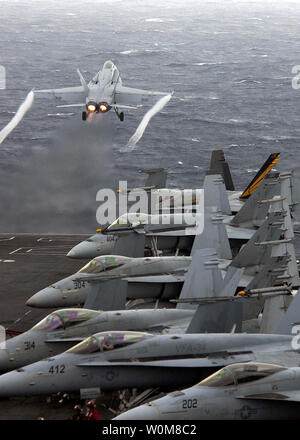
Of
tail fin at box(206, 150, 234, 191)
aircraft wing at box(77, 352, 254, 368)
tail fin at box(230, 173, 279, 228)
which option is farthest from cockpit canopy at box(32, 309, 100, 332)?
tail fin at box(206, 150, 234, 191)

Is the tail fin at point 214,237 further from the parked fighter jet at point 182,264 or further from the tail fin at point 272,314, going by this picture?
the tail fin at point 272,314

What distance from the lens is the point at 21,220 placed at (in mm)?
85938

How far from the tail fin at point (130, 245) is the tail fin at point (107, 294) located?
9.32m

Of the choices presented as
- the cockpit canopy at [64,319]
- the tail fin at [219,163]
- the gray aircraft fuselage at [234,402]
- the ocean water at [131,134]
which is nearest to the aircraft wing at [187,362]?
the gray aircraft fuselage at [234,402]

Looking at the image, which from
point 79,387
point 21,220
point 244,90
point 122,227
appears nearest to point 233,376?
point 79,387

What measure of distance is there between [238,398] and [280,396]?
143 centimetres

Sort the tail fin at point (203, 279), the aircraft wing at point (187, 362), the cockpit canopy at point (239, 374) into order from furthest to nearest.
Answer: the tail fin at point (203, 279) → the aircraft wing at point (187, 362) → the cockpit canopy at point (239, 374)

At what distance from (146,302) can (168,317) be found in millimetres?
7318

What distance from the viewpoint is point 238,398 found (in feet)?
96.0

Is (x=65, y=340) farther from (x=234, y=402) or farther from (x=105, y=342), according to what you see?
(x=234, y=402)

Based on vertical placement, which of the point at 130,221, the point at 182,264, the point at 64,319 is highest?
the point at 130,221

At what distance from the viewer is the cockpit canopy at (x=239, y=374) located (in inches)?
1161

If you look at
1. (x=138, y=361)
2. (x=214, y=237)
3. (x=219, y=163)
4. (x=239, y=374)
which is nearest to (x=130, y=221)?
(x=214, y=237)

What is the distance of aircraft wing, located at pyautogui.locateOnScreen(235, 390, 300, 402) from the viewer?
28.9 meters
